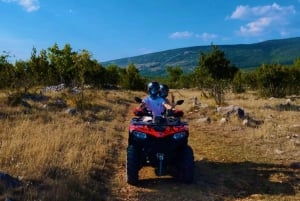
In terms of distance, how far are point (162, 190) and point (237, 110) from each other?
11325 millimetres

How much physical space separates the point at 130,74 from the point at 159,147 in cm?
5045

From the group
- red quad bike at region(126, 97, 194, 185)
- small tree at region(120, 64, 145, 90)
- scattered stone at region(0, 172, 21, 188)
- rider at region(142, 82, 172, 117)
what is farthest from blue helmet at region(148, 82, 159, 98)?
small tree at region(120, 64, 145, 90)

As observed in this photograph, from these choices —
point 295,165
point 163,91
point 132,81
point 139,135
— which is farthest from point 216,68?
point 132,81

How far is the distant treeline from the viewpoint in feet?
82.8

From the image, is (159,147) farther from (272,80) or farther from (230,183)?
(272,80)

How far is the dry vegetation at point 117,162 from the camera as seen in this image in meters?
8.28

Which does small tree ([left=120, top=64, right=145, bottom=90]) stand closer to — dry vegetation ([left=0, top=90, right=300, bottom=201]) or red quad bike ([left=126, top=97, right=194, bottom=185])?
dry vegetation ([left=0, top=90, right=300, bottom=201])

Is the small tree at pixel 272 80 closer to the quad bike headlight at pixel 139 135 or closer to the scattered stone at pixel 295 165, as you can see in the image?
the scattered stone at pixel 295 165

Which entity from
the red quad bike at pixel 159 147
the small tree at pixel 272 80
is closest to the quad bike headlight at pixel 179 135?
the red quad bike at pixel 159 147

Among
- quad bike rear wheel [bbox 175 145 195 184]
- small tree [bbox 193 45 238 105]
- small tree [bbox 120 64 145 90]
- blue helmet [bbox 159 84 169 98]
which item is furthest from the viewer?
small tree [bbox 120 64 145 90]

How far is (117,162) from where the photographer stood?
1136 cm

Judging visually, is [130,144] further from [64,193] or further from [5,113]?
[5,113]

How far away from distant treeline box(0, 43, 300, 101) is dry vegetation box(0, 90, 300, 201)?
25.4ft

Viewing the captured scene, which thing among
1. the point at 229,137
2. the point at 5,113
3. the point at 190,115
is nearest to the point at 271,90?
the point at 190,115
